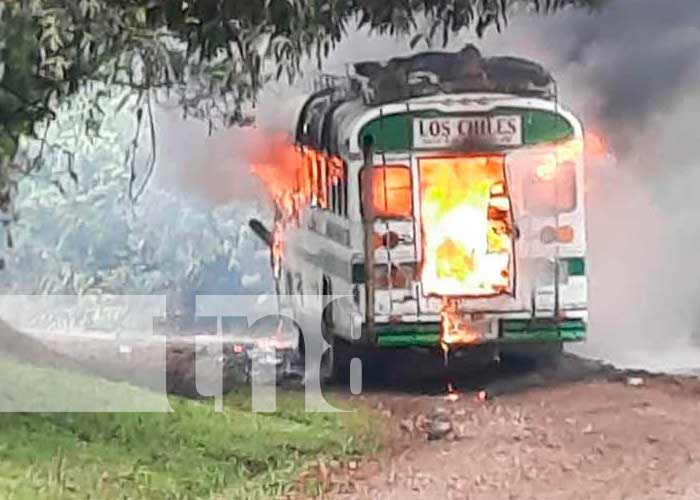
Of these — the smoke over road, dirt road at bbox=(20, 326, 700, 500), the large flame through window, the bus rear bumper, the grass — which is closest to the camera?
the grass

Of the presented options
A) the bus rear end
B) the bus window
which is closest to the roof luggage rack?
the bus rear end

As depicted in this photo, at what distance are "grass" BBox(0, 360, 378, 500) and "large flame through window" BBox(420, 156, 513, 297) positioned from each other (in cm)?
74

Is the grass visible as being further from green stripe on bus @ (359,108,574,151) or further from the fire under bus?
green stripe on bus @ (359,108,574,151)

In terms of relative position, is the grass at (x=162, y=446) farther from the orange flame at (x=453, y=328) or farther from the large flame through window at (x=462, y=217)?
the large flame through window at (x=462, y=217)

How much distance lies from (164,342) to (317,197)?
97 centimetres

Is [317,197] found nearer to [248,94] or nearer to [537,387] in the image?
[248,94]

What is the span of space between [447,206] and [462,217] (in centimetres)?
9

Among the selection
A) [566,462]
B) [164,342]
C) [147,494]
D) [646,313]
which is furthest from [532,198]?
[147,494]

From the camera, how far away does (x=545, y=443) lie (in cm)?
602

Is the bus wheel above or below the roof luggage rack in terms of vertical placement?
below

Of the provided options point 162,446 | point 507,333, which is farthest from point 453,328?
point 162,446

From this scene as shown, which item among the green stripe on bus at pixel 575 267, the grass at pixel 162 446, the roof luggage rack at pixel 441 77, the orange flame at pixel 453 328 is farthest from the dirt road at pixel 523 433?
the roof luggage rack at pixel 441 77

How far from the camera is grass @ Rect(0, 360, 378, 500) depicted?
5438 millimetres

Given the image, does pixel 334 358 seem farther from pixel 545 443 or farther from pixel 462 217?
pixel 545 443
